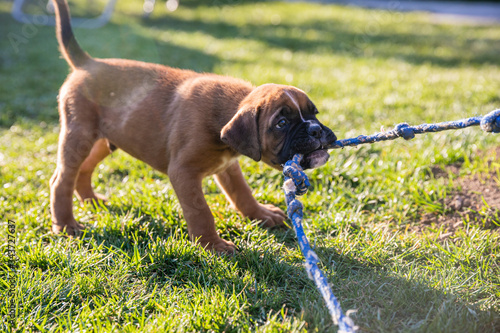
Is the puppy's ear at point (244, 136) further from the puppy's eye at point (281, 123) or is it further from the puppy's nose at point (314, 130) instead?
the puppy's nose at point (314, 130)

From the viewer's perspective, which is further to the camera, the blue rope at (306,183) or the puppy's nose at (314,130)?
the puppy's nose at (314,130)

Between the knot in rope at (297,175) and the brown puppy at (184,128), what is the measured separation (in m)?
0.16

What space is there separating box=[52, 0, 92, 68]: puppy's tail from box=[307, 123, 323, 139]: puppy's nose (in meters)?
2.05

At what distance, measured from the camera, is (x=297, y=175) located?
8.95 feet

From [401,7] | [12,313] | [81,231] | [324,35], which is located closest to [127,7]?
[324,35]

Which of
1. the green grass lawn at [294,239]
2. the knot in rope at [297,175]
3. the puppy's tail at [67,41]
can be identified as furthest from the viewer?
the puppy's tail at [67,41]

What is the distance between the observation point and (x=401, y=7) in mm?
16547

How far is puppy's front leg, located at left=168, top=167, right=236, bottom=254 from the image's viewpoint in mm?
3180

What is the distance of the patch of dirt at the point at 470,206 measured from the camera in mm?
3449

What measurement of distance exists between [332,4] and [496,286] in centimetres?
1576

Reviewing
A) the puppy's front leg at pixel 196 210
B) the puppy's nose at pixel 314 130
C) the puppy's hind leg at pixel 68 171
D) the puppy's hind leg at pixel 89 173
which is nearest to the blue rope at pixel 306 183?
the puppy's nose at pixel 314 130

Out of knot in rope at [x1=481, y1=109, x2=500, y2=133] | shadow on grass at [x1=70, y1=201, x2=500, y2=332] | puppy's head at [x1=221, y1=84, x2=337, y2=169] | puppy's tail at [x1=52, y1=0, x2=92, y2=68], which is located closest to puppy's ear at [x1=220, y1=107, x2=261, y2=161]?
puppy's head at [x1=221, y1=84, x2=337, y2=169]

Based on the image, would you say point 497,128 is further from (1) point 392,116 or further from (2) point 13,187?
(2) point 13,187

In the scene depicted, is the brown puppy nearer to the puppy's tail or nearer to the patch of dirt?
the puppy's tail
